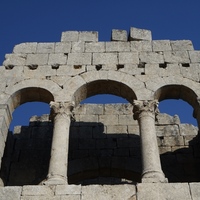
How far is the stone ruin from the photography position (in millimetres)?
9273

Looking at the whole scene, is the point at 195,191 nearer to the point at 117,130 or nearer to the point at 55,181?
the point at 55,181

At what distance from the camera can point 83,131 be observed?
14.7 metres

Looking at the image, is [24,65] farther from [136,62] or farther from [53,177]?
[53,177]

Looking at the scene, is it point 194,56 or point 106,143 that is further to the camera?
point 106,143

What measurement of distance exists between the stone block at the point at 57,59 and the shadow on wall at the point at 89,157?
322 centimetres

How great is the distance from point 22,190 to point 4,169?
449 cm

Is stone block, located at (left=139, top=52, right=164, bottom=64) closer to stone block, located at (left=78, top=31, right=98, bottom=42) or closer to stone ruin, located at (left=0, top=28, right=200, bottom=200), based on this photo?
stone ruin, located at (left=0, top=28, right=200, bottom=200)

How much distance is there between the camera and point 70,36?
13406 millimetres

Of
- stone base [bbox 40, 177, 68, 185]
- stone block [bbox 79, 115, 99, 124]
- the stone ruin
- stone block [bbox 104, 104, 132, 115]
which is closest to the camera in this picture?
stone base [bbox 40, 177, 68, 185]

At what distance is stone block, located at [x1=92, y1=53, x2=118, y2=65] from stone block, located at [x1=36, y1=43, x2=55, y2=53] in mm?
1406

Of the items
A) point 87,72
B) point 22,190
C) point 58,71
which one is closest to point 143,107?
point 87,72

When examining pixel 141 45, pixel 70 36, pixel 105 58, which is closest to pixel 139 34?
pixel 141 45

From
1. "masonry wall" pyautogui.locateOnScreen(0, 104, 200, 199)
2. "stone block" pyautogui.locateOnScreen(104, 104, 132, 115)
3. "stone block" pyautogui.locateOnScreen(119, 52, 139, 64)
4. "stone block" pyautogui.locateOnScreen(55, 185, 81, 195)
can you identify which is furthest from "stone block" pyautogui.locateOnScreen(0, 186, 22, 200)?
"stone block" pyautogui.locateOnScreen(104, 104, 132, 115)

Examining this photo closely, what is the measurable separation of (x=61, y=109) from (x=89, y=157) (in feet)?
11.3
